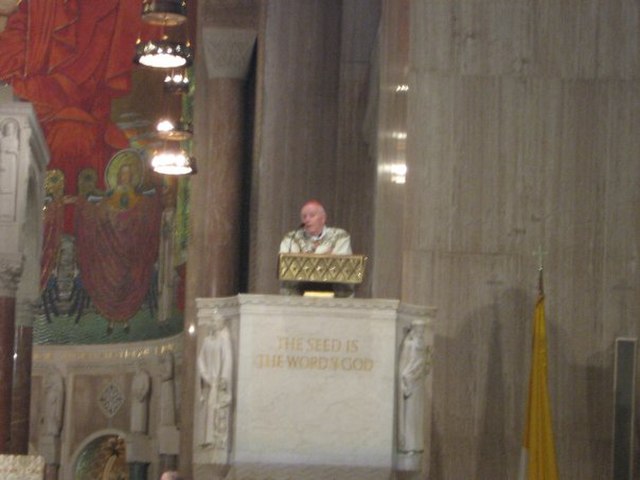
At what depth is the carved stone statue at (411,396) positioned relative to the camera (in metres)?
12.9

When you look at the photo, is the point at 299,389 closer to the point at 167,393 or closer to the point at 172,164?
the point at 172,164

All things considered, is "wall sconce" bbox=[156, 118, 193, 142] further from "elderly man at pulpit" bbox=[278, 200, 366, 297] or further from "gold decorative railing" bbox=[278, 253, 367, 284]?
"gold decorative railing" bbox=[278, 253, 367, 284]

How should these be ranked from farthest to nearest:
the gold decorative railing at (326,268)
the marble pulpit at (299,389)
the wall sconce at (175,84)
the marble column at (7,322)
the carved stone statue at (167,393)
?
1. the carved stone statue at (167,393)
2. the wall sconce at (175,84)
3. the marble column at (7,322)
4. the gold decorative railing at (326,268)
5. the marble pulpit at (299,389)

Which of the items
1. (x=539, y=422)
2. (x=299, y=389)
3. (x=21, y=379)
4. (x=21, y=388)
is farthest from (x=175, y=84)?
(x=299, y=389)

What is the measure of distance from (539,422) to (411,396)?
167 centimetres

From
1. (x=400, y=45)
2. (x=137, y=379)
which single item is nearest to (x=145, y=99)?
(x=137, y=379)

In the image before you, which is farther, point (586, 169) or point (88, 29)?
point (88, 29)

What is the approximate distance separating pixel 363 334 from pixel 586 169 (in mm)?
3802

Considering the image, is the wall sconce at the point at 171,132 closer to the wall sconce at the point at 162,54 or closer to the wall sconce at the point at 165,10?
the wall sconce at the point at 162,54

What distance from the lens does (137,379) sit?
35188 millimetres

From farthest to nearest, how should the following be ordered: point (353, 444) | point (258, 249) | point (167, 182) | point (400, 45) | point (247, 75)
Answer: point (167, 182) → point (247, 75) → point (258, 249) → point (400, 45) → point (353, 444)

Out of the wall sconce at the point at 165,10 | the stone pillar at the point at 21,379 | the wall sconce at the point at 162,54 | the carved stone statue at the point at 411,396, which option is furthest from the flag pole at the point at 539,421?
the stone pillar at the point at 21,379

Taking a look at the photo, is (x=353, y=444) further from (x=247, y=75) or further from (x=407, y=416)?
(x=247, y=75)

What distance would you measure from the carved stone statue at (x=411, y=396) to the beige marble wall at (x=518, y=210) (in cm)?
226
